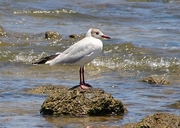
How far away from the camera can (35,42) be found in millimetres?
16438

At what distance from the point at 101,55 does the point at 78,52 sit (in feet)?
19.4

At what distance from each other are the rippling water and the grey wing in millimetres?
843

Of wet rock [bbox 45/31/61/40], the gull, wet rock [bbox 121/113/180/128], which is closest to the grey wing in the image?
the gull

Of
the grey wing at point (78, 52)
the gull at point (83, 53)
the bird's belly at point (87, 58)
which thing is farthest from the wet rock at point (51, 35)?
the bird's belly at point (87, 58)

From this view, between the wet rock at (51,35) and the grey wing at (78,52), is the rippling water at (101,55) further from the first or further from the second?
the grey wing at (78,52)

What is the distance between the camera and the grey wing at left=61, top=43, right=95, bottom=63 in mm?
9156

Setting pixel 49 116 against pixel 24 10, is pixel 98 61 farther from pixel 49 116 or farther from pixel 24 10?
pixel 24 10

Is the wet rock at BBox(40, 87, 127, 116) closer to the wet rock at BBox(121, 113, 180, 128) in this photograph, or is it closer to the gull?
the gull

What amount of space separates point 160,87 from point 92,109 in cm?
303

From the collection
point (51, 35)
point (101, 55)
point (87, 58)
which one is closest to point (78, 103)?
point (87, 58)

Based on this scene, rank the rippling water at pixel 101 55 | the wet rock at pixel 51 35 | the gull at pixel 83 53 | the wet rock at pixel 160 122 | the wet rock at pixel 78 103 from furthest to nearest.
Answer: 1. the wet rock at pixel 51 35
2. the rippling water at pixel 101 55
3. the gull at pixel 83 53
4. the wet rock at pixel 78 103
5. the wet rock at pixel 160 122

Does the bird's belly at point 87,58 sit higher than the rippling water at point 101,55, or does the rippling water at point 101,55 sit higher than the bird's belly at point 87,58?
the bird's belly at point 87,58

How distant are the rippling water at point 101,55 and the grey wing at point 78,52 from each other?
843 millimetres

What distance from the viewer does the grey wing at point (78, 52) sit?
916 centimetres
